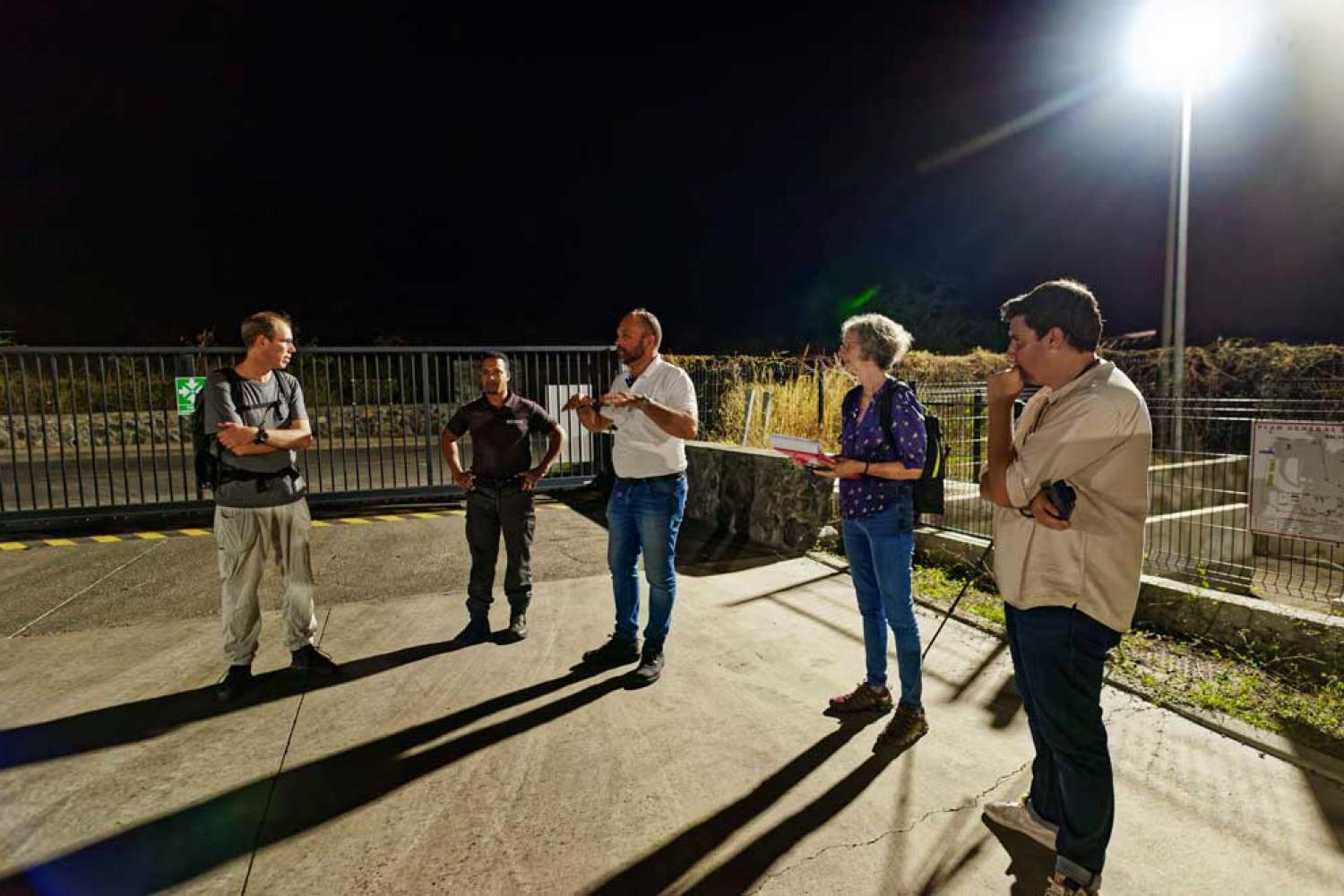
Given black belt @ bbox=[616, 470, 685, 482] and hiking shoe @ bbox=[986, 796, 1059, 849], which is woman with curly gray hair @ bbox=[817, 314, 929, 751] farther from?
black belt @ bbox=[616, 470, 685, 482]

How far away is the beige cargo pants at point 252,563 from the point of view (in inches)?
155

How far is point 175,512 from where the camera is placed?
9.06m

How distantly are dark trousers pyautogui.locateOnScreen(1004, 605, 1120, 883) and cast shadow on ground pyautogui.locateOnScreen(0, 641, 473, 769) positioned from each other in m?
3.46

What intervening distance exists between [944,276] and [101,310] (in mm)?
34237

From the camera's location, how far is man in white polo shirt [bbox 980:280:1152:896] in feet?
7.00

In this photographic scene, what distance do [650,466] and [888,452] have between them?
1.32 m

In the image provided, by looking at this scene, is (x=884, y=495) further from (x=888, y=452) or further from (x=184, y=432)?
(x=184, y=432)

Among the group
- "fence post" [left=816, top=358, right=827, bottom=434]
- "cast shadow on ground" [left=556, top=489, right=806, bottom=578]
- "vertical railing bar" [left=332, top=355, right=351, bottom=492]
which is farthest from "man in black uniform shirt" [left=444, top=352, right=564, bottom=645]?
"fence post" [left=816, top=358, right=827, bottom=434]

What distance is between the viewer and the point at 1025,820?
2.68 meters

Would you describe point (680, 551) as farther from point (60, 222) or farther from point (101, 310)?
point (60, 222)

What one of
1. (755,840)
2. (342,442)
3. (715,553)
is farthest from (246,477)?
(342,442)

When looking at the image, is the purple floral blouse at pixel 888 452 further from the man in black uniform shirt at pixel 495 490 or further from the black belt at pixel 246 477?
the black belt at pixel 246 477

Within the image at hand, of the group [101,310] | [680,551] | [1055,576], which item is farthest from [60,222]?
[1055,576]

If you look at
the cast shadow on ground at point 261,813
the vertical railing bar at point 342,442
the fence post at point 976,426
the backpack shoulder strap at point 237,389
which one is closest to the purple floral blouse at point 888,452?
the cast shadow on ground at point 261,813
